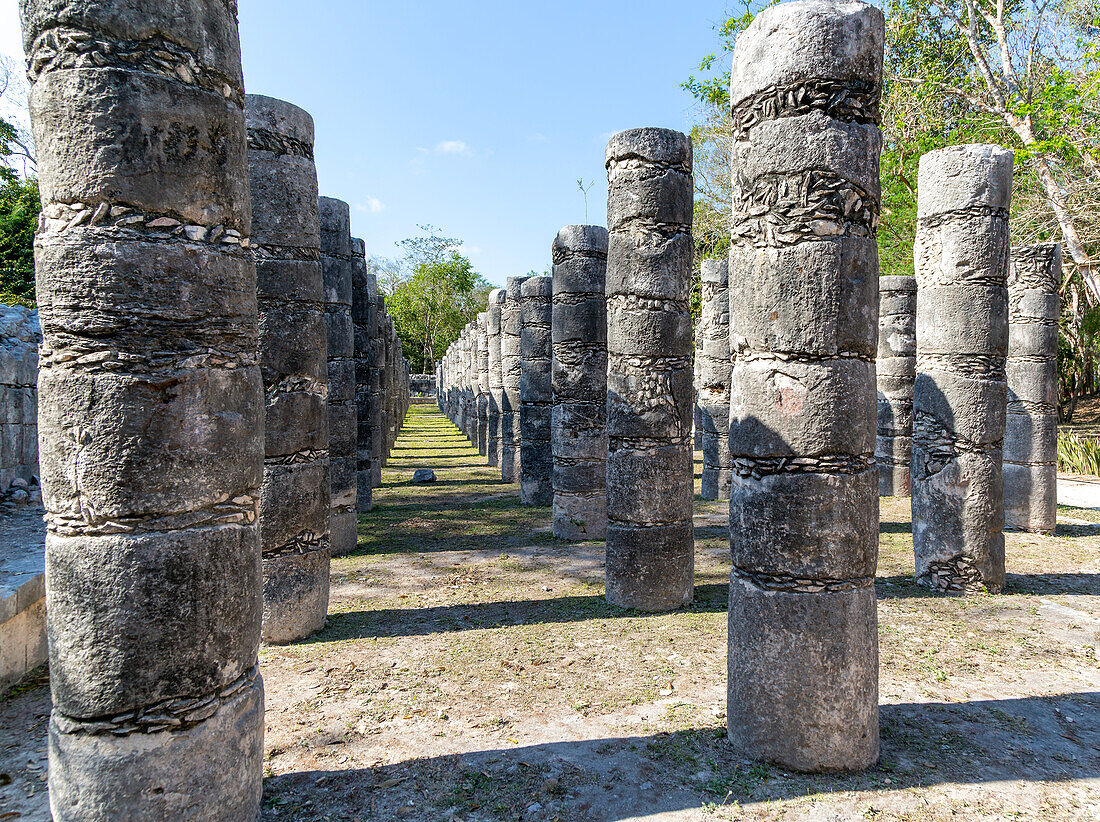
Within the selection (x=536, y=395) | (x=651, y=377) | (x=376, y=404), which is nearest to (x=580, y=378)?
(x=536, y=395)

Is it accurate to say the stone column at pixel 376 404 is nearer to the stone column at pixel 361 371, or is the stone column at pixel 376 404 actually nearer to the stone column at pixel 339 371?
the stone column at pixel 361 371

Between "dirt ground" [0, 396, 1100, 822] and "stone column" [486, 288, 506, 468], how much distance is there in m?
10.2

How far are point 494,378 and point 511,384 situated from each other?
3000 mm

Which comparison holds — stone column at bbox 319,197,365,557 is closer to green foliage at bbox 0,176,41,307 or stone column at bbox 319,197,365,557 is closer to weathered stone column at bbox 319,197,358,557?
weathered stone column at bbox 319,197,358,557

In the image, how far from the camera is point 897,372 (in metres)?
12.8

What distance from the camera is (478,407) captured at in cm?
2292

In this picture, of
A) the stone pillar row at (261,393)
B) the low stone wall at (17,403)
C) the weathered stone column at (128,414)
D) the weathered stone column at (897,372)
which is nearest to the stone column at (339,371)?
the stone pillar row at (261,393)

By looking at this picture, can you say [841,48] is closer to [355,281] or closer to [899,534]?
[899,534]

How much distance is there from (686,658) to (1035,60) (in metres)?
18.0

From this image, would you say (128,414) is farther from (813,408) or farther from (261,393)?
(813,408)

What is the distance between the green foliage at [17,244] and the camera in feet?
68.9

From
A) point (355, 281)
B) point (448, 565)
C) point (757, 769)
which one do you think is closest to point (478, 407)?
point (355, 281)

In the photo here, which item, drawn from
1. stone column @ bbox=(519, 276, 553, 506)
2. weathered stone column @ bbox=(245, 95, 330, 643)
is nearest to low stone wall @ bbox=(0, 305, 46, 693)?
weathered stone column @ bbox=(245, 95, 330, 643)

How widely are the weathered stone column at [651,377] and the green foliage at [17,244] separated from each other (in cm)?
2047
